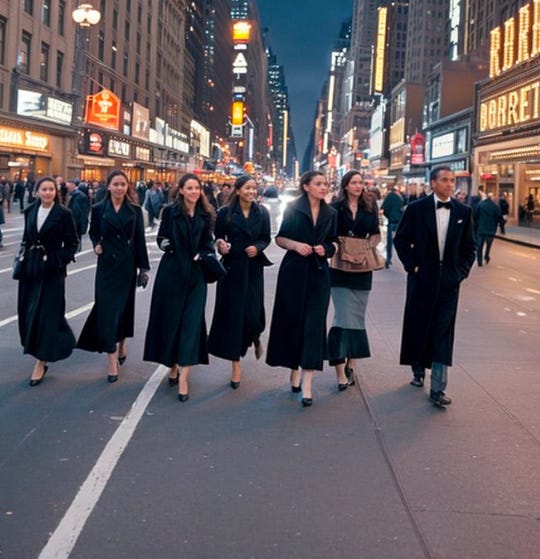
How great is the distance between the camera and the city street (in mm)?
3713

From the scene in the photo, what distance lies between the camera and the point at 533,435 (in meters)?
5.52

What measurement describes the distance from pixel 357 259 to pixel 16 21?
1459 inches

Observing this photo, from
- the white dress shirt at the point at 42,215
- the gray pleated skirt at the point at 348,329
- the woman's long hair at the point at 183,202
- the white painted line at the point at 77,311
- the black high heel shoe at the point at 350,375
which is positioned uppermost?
the woman's long hair at the point at 183,202

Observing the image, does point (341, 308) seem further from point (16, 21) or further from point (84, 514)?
point (16, 21)

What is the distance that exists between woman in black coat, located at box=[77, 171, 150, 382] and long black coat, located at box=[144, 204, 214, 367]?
1.60 feet

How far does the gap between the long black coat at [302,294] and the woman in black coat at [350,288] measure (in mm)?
355

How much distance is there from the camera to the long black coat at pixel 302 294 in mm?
6457

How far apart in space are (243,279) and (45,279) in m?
1.86

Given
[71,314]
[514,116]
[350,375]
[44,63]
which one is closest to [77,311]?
[71,314]

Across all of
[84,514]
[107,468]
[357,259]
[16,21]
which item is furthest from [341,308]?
[16,21]

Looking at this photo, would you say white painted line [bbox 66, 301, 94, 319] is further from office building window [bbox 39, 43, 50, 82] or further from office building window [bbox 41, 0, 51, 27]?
office building window [bbox 41, 0, 51, 27]

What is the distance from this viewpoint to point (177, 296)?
6.57 m

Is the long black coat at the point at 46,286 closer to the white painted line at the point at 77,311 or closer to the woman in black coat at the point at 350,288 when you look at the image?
the woman in black coat at the point at 350,288

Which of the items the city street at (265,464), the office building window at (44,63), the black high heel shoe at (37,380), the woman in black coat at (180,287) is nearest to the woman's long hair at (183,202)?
the woman in black coat at (180,287)
